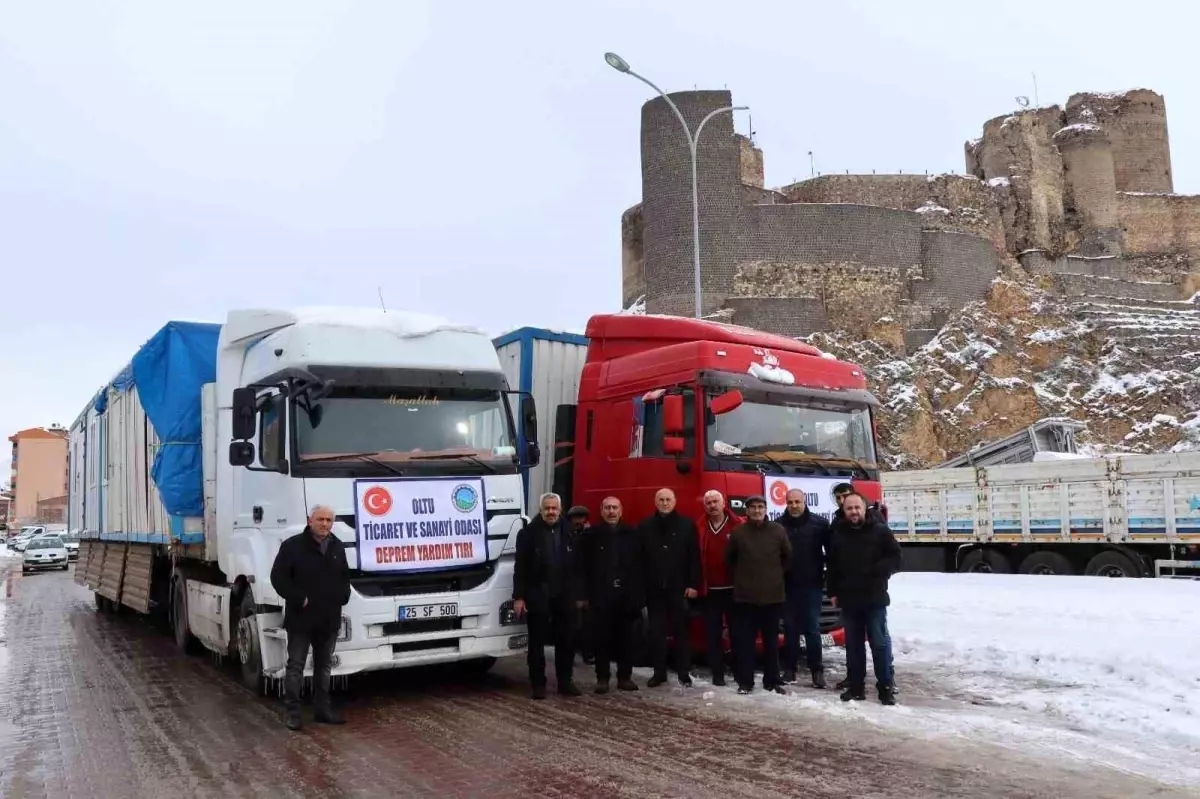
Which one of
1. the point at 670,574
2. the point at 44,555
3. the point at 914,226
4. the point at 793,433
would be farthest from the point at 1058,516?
the point at 914,226

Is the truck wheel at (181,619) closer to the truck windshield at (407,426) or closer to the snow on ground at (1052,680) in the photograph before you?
the truck windshield at (407,426)

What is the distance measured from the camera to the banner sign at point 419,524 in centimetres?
748

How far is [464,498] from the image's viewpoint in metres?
7.89

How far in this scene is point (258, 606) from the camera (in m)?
7.75

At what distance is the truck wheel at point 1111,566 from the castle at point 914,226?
1234 inches

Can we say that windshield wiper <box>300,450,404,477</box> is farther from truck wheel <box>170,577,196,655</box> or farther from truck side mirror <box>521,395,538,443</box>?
truck wheel <box>170,577,196,655</box>

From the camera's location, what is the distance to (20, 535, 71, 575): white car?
32562mm

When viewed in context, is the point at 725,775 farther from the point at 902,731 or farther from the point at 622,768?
the point at 902,731

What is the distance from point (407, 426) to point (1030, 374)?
53.4 m

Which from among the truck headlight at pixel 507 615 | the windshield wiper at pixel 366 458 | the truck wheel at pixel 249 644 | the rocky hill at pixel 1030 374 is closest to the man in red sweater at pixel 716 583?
the truck headlight at pixel 507 615

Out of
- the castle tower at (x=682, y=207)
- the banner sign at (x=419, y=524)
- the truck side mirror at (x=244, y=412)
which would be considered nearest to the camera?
the banner sign at (x=419, y=524)

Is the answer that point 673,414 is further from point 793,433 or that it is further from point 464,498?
point 464,498

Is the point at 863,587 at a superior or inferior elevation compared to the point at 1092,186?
inferior

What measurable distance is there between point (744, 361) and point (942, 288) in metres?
49.1
